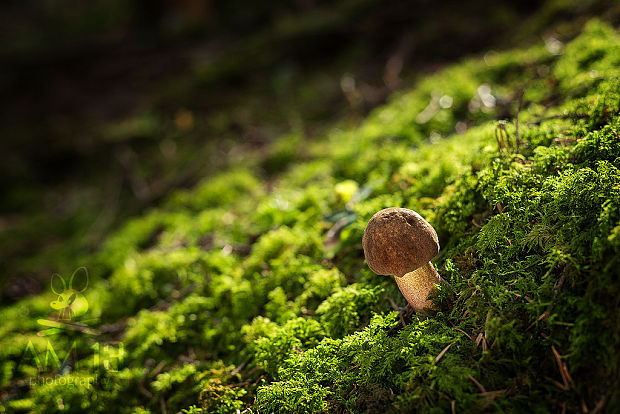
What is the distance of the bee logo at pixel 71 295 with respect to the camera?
12.8 feet

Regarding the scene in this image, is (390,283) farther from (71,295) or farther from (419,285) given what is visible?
(71,295)

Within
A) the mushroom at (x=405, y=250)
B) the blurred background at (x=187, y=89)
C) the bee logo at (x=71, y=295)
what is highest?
the blurred background at (x=187, y=89)

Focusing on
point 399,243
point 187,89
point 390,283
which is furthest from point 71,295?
point 187,89

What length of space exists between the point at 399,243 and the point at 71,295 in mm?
4046

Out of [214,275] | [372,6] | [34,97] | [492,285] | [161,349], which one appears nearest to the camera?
[492,285]

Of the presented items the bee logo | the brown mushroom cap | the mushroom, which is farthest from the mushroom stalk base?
the bee logo

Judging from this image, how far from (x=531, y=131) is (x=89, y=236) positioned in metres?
A: 6.17

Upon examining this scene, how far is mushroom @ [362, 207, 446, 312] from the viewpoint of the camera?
204 cm

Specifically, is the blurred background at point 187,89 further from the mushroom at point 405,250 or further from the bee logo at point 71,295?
the mushroom at point 405,250

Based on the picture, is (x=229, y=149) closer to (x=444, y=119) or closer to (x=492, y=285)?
(x=444, y=119)

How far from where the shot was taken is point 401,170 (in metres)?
3.55

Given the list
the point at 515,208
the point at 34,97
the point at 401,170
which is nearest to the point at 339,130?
the point at 401,170

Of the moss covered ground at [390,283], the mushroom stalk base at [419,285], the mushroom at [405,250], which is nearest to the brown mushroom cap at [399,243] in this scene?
the mushroom at [405,250]

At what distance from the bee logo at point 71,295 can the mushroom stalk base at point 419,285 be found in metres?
3.49
